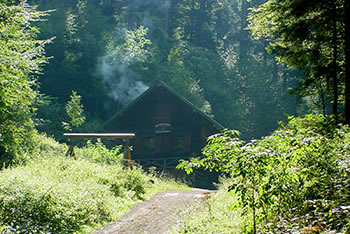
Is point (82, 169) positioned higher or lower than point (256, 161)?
lower

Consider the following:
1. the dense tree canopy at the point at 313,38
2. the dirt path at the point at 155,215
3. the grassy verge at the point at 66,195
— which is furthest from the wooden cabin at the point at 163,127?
the dense tree canopy at the point at 313,38

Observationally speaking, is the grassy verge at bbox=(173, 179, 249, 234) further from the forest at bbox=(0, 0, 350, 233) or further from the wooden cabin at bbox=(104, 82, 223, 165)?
the wooden cabin at bbox=(104, 82, 223, 165)

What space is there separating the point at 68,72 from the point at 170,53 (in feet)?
40.5

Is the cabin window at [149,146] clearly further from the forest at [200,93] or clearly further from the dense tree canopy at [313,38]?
the dense tree canopy at [313,38]

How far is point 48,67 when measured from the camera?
153ft

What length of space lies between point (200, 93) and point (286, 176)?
1790 inches

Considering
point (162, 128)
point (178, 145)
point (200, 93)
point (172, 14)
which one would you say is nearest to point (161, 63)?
point (200, 93)

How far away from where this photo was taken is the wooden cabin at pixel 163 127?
3169 cm

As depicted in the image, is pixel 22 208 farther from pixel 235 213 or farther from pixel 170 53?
pixel 170 53

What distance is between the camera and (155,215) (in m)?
11.5

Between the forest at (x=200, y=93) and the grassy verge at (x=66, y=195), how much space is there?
0.05 m

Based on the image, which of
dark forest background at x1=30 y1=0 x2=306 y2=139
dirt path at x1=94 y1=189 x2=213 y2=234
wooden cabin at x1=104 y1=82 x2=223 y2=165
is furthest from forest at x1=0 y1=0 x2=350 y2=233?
wooden cabin at x1=104 y1=82 x2=223 y2=165

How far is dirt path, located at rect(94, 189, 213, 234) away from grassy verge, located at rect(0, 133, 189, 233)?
0.35 meters

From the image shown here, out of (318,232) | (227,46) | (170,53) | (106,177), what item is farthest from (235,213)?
(227,46)
